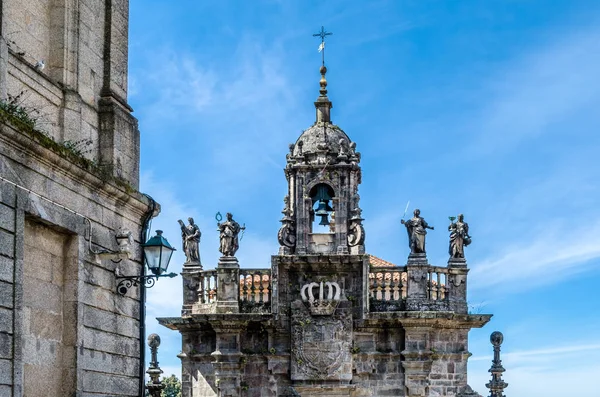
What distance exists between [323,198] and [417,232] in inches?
94.7

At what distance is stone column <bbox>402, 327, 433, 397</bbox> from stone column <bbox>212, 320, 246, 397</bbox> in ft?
12.3

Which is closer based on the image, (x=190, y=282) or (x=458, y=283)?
(x=458, y=283)

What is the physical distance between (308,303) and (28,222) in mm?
17153

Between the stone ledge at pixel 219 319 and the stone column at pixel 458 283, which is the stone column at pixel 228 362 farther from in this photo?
the stone column at pixel 458 283

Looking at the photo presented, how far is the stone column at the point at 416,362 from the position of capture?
85.6ft

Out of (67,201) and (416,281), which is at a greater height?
(67,201)

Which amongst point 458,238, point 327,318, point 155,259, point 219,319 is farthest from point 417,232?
point 155,259

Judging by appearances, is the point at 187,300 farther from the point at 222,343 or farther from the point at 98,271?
the point at 98,271

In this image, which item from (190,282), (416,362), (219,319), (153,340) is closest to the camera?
(153,340)

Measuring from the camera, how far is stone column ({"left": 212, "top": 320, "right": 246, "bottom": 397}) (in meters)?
26.3

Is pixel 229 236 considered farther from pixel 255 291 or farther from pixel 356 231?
pixel 356 231

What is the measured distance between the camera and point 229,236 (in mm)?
27109

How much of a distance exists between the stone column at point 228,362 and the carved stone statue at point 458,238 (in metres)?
5.17

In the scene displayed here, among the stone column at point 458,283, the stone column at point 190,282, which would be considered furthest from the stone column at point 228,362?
the stone column at point 458,283
